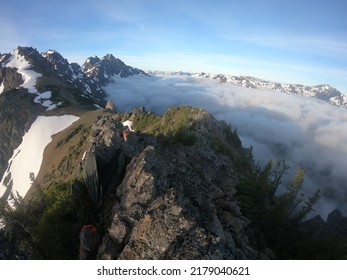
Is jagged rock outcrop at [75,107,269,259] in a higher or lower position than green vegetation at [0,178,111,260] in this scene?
higher

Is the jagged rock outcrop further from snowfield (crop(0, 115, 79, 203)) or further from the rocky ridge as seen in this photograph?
snowfield (crop(0, 115, 79, 203))

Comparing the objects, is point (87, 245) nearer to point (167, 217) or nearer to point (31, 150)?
point (167, 217)

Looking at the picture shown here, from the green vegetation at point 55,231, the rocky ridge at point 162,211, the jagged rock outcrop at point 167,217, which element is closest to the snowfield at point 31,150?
the green vegetation at point 55,231

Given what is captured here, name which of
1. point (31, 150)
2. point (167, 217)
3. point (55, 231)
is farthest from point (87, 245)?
point (31, 150)

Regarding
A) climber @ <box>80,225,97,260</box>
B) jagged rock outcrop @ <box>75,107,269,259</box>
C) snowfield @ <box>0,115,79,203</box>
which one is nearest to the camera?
jagged rock outcrop @ <box>75,107,269,259</box>

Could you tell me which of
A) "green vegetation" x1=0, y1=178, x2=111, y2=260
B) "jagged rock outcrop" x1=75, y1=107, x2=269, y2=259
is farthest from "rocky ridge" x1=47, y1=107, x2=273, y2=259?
"green vegetation" x1=0, y1=178, x2=111, y2=260

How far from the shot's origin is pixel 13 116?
5615 inches

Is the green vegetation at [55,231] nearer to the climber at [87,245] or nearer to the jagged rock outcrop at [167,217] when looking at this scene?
the climber at [87,245]

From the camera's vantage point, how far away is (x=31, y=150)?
122 meters

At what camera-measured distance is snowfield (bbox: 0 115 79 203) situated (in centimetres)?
11099

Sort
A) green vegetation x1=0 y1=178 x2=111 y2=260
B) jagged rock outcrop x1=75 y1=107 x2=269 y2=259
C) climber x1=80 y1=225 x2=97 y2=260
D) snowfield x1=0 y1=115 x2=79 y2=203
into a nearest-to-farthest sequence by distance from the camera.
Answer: jagged rock outcrop x1=75 y1=107 x2=269 y2=259, climber x1=80 y1=225 x2=97 y2=260, green vegetation x1=0 y1=178 x2=111 y2=260, snowfield x1=0 y1=115 x2=79 y2=203
